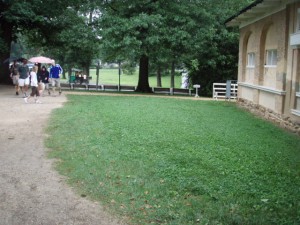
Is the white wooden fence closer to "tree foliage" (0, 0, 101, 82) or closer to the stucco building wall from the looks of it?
the stucco building wall

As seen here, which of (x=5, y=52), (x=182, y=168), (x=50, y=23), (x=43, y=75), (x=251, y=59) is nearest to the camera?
(x=182, y=168)

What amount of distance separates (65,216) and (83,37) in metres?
20.6

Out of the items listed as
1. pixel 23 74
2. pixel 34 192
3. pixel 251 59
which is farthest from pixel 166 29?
pixel 34 192

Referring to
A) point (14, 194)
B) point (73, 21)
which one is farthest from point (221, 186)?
point (73, 21)

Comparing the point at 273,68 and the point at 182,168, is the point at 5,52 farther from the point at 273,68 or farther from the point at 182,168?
the point at 182,168

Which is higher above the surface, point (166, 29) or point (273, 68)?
point (166, 29)

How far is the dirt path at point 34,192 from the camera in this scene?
4.75 m

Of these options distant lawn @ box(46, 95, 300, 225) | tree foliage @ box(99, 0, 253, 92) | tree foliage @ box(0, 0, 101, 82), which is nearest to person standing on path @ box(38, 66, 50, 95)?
tree foliage @ box(99, 0, 253, 92)

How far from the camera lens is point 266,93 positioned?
14664mm

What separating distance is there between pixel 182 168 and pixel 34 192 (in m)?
2.49

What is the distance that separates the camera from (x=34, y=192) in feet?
18.5

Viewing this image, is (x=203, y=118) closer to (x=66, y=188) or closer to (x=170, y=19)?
(x=66, y=188)

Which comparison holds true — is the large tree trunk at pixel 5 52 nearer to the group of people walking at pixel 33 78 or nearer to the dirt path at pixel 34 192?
the group of people walking at pixel 33 78

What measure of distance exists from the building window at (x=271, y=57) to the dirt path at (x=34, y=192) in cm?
890
